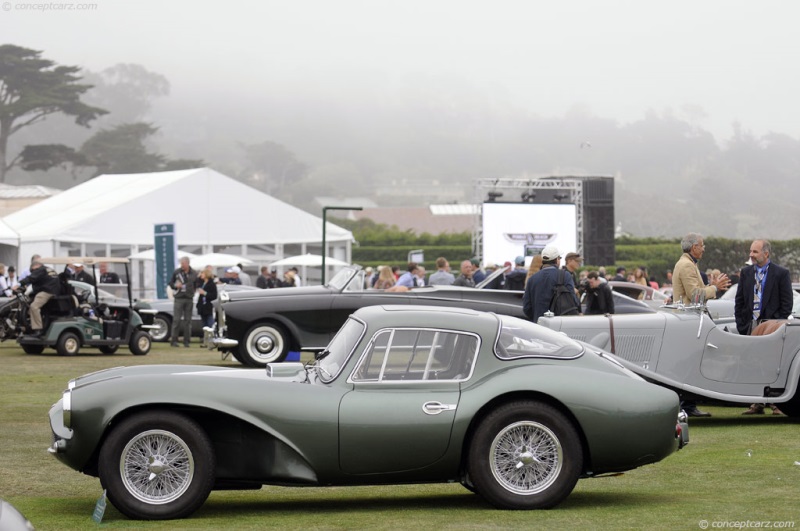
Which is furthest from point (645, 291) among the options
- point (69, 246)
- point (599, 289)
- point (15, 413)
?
point (69, 246)

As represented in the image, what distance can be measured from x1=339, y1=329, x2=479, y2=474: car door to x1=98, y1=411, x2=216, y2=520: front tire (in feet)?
2.72

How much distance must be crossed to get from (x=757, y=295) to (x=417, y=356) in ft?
19.2

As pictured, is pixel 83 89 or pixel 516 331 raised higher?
pixel 83 89

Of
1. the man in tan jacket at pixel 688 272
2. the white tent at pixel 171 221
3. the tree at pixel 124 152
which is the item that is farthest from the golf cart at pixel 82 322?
the tree at pixel 124 152

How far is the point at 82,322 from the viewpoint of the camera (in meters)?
21.2

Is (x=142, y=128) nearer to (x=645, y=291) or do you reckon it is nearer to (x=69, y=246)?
(x=69, y=246)

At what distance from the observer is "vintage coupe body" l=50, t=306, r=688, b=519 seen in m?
6.72

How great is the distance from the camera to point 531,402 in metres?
6.98

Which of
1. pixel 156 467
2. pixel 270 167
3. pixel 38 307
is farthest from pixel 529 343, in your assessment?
pixel 270 167

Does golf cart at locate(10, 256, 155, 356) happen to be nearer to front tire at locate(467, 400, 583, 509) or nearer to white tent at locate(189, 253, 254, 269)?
front tire at locate(467, 400, 583, 509)

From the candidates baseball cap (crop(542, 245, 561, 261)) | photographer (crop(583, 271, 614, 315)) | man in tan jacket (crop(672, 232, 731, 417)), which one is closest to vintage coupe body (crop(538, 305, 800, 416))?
man in tan jacket (crop(672, 232, 731, 417))

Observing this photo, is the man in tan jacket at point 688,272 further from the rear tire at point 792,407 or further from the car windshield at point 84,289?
the car windshield at point 84,289

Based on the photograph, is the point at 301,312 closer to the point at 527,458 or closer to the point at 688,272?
the point at 688,272

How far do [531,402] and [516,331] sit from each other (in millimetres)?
560
